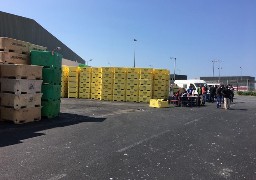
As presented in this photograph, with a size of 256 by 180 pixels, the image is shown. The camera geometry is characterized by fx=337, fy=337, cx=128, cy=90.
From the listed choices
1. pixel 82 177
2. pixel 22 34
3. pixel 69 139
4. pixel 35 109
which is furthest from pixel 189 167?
pixel 22 34

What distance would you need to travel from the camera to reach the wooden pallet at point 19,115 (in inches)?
472

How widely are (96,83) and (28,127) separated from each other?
16.5 m

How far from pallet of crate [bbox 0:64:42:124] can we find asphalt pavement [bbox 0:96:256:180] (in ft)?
1.42

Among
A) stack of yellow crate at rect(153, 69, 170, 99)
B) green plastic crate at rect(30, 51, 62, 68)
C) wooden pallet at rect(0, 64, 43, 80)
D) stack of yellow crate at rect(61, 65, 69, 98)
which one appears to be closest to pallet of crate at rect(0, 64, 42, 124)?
wooden pallet at rect(0, 64, 43, 80)

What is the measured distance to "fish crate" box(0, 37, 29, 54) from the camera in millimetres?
12805

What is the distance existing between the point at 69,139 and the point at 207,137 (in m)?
4.49

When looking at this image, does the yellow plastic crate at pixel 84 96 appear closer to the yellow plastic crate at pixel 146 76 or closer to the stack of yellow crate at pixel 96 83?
the stack of yellow crate at pixel 96 83

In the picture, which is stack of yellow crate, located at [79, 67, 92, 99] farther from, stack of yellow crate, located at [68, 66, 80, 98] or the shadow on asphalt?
the shadow on asphalt

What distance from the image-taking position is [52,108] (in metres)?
13.9

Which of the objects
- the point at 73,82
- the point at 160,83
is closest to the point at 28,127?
the point at 160,83

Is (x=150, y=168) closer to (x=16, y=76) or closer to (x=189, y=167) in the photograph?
(x=189, y=167)

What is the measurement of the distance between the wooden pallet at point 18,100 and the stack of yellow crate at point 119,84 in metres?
14.2

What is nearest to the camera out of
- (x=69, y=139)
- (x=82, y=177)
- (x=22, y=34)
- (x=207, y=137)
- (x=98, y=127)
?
(x=82, y=177)

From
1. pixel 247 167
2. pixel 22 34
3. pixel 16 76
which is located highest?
pixel 22 34
